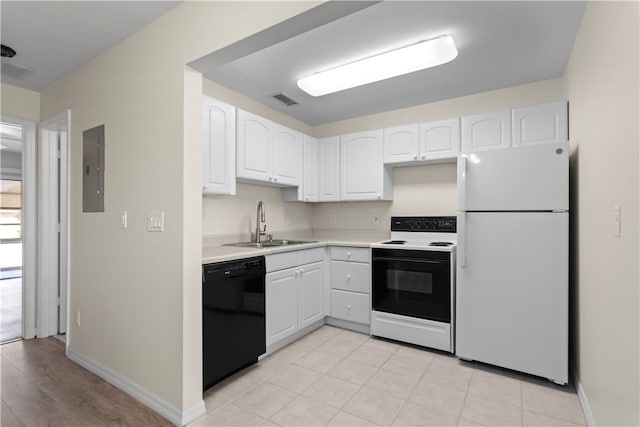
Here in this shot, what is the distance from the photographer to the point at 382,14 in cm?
192

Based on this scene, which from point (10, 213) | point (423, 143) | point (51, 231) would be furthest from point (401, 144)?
point (10, 213)

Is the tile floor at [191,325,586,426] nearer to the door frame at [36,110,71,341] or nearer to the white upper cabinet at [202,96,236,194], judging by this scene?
the white upper cabinet at [202,96,236,194]

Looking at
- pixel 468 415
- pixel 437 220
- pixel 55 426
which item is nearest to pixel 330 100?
pixel 437 220

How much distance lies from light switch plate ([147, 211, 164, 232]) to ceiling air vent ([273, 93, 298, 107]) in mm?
1786

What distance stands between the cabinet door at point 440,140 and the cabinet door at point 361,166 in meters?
0.47

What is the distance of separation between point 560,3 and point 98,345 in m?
3.78

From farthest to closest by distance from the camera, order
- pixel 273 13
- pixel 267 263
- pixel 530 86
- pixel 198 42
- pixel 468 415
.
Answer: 1. pixel 530 86
2. pixel 267 263
3. pixel 468 415
4. pixel 198 42
5. pixel 273 13

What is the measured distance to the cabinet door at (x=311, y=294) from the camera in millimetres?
3078

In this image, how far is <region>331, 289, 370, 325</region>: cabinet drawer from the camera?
10.5ft

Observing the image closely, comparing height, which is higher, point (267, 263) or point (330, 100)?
point (330, 100)

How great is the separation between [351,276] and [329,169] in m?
1.31

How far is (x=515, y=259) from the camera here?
7.77 ft

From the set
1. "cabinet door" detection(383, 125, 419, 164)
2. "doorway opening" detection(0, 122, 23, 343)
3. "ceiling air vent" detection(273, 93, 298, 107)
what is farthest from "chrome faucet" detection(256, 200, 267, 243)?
"doorway opening" detection(0, 122, 23, 343)

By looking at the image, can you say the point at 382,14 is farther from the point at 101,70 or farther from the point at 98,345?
the point at 98,345
